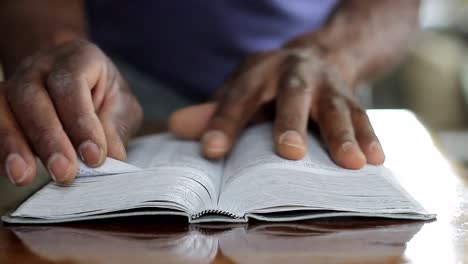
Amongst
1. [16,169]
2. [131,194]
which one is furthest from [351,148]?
[16,169]

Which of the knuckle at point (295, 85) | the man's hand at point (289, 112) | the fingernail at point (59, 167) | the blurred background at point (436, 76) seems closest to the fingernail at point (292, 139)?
the man's hand at point (289, 112)

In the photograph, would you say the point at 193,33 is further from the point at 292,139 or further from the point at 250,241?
the point at 250,241

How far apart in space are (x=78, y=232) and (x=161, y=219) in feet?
0.27

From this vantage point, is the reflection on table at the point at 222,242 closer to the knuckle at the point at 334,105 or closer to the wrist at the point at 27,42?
the knuckle at the point at 334,105

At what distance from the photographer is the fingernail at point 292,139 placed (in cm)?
76

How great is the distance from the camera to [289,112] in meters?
0.85

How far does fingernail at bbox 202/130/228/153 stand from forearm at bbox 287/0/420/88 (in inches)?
17.9

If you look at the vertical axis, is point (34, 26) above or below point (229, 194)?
above

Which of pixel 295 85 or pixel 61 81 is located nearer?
pixel 61 81

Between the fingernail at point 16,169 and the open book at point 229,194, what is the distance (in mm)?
25

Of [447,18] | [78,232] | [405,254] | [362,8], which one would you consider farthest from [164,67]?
[447,18]

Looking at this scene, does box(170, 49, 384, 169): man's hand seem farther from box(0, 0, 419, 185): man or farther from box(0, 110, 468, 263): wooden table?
box(0, 110, 468, 263): wooden table

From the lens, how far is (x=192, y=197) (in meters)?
0.63

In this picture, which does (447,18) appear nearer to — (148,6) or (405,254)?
(148,6)
